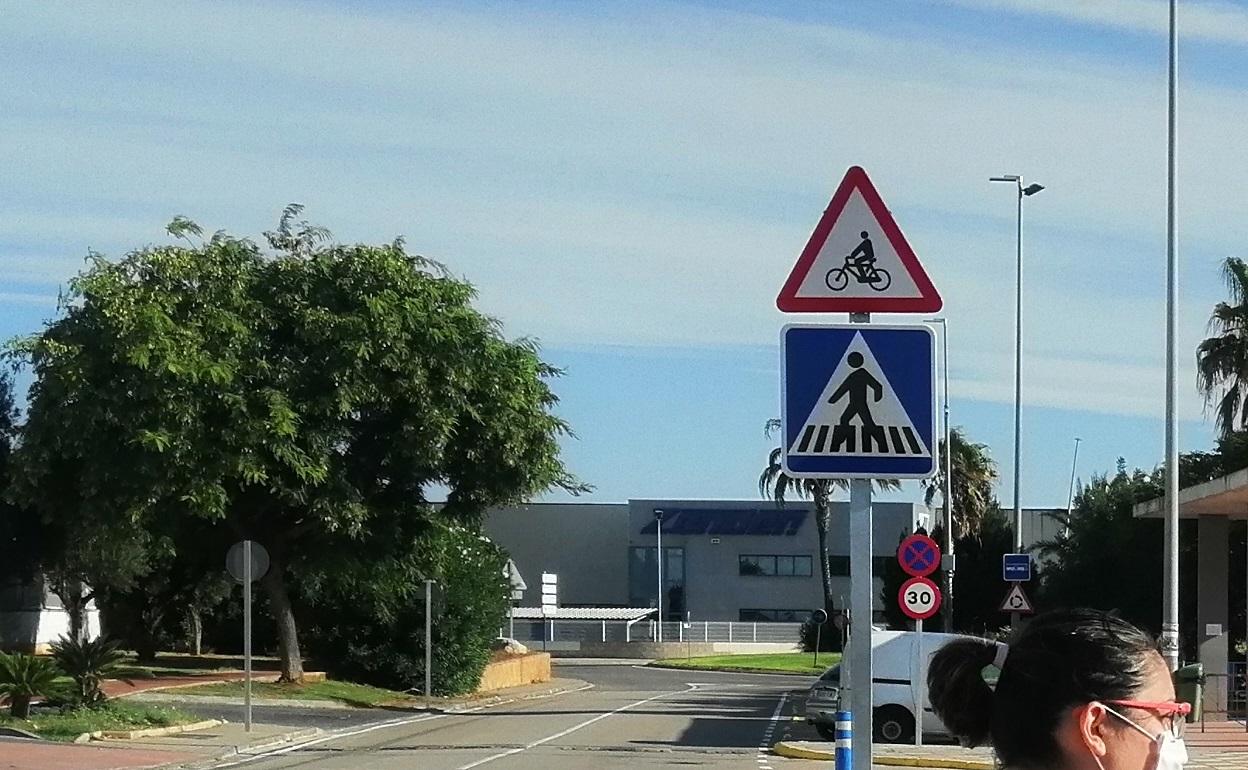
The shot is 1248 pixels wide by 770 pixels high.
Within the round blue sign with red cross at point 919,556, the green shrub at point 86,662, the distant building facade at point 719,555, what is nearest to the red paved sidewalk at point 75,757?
the green shrub at point 86,662

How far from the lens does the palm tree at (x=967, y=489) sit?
69.1m

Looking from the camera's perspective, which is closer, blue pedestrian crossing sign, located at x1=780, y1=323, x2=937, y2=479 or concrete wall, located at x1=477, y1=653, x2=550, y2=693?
blue pedestrian crossing sign, located at x1=780, y1=323, x2=937, y2=479

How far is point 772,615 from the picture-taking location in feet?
300

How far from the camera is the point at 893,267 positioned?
653 centimetres

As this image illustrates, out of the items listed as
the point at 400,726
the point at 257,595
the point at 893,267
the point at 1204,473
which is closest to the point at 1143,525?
the point at 1204,473

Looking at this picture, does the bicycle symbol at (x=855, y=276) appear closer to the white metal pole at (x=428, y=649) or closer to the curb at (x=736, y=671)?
the white metal pole at (x=428, y=649)

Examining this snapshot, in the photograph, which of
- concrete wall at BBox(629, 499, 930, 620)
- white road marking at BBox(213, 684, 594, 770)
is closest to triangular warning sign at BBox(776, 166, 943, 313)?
white road marking at BBox(213, 684, 594, 770)

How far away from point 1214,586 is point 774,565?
2130 inches

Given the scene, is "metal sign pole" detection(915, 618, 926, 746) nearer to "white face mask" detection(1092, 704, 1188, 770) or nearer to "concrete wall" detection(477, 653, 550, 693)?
"concrete wall" detection(477, 653, 550, 693)

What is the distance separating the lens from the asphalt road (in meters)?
23.4

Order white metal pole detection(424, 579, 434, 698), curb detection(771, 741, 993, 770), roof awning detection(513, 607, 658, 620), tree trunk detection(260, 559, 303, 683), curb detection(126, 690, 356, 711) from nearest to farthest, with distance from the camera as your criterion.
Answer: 1. curb detection(771, 741, 993, 770)
2. curb detection(126, 690, 356, 711)
3. white metal pole detection(424, 579, 434, 698)
4. tree trunk detection(260, 559, 303, 683)
5. roof awning detection(513, 607, 658, 620)

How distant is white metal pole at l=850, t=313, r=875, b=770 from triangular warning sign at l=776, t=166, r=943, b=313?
73cm

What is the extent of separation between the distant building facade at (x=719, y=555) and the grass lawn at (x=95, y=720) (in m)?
61.6

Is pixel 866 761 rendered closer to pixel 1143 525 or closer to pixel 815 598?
pixel 1143 525
